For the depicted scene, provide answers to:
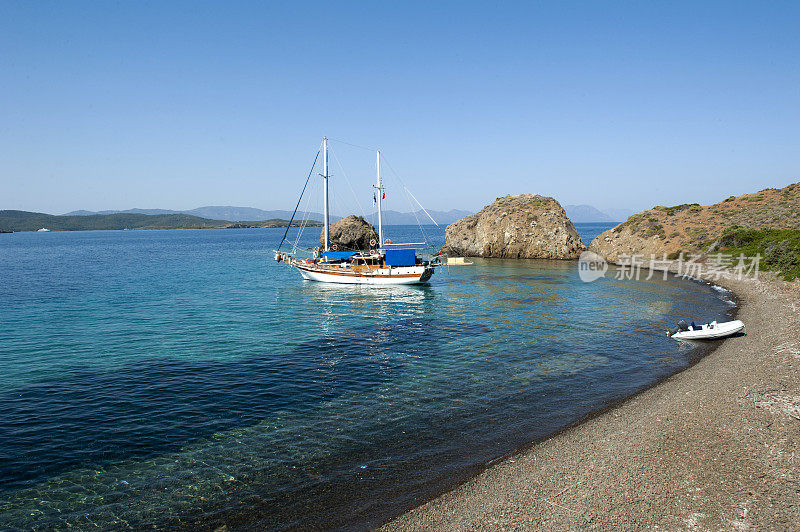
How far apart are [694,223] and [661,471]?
75.1 meters

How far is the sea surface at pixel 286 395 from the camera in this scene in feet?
37.4

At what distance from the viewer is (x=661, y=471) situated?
11438 mm

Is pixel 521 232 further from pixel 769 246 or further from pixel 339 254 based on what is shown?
pixel 339 254

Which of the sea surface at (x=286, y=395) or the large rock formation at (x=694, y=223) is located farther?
the large rock formation at (x=694, y=223)

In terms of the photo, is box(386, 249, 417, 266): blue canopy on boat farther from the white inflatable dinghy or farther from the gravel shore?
the gravel shore

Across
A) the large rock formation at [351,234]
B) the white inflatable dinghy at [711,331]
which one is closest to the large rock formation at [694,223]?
the white inflatable dinghy at [711,331]

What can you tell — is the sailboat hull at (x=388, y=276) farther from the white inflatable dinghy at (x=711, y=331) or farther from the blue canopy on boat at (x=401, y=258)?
the white inflatable dinghy at (x=711, y=331)

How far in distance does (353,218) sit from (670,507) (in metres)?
85.9

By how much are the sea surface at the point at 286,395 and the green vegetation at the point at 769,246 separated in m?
8.14

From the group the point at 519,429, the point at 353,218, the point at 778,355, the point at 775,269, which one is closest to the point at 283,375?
the point at 519,429

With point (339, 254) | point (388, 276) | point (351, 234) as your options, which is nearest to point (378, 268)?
point (388, 276)

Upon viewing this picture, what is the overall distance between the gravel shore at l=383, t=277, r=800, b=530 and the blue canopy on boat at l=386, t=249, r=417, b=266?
35.6 meters

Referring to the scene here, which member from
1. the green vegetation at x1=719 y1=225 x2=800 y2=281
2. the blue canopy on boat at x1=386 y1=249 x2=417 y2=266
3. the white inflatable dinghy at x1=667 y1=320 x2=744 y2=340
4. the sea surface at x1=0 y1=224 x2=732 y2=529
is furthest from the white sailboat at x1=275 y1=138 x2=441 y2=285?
the green vegetation at x1=719 y1=225 x2=800 y2=281

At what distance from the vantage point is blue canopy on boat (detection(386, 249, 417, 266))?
51875 millimetres
